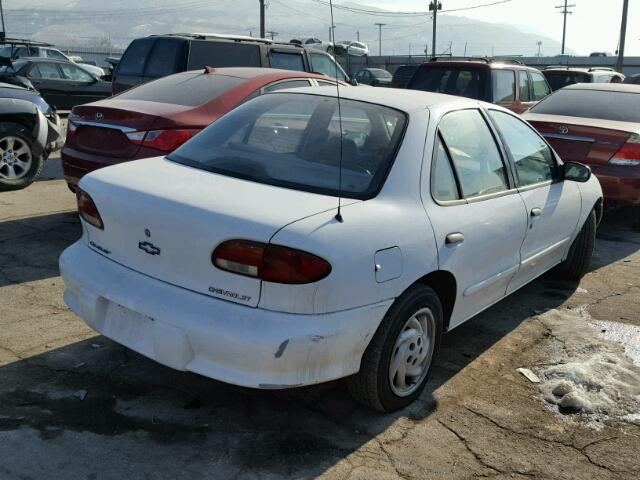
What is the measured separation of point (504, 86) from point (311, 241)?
8.75m

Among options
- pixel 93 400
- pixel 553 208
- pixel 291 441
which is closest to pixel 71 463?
pixel 93 400

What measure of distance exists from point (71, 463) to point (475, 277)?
2271 mm

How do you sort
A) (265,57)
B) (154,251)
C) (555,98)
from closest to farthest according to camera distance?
(154,251)
(555,98)
(265,57)

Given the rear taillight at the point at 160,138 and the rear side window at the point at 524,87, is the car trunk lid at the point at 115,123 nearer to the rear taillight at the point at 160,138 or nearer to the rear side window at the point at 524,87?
the rear taillight at the point at 160,138

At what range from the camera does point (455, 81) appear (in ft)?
34.4

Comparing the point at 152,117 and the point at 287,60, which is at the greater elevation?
the point at 287,60

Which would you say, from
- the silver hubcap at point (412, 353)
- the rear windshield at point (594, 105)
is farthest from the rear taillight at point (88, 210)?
the rear windshield at point (594, 105)

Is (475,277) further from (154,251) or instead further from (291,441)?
(154,251)

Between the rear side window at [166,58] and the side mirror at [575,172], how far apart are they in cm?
634

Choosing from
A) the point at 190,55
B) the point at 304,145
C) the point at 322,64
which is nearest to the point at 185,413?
the point at 304,145

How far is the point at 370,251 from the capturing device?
299cm

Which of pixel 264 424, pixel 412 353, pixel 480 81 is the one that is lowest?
pixel 264 424

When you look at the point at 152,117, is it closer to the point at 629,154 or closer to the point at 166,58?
the point at 166,58

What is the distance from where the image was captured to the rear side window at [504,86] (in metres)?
10.4
